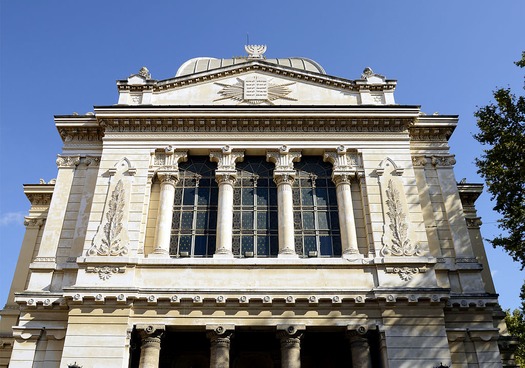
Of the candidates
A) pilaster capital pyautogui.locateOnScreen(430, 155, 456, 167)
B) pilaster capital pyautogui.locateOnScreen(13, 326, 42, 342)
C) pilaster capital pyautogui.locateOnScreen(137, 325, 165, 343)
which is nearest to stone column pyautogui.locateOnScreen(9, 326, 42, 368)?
pilaster capital pyautogui.locateOnScreen(13, 326, 42, 342)

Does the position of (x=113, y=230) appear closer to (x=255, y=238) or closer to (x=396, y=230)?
(x=255, y=238)

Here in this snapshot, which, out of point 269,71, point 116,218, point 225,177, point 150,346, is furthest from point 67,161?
point 269,71

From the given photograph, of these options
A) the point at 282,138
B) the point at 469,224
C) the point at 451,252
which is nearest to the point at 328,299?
the point at 451,252

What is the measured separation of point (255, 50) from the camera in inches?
975

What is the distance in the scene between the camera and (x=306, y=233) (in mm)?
19047

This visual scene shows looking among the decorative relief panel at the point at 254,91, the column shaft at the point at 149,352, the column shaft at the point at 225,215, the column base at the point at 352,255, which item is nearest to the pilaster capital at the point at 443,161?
the column base at the point at 352,255

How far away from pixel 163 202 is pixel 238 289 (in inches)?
191

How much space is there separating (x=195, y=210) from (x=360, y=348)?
26.6 feet

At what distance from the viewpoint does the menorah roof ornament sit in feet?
80.8

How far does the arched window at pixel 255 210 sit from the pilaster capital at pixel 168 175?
249 centimetres

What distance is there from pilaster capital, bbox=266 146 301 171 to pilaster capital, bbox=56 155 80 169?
322 inches

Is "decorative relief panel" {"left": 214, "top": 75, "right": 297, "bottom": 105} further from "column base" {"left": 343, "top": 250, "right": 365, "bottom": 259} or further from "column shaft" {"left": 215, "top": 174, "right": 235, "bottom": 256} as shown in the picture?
"column base" {"left": 343, "top": 250, "right": 365, "bottom": 259}

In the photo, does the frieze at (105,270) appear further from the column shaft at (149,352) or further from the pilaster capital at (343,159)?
the pilaster capital at (343,159)

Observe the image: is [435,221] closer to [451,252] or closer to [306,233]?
[451,252]
